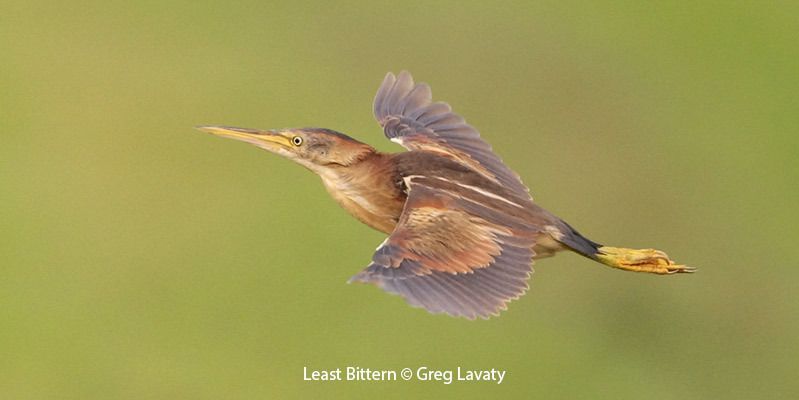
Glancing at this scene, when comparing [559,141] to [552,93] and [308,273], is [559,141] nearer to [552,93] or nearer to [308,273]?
[552,93]

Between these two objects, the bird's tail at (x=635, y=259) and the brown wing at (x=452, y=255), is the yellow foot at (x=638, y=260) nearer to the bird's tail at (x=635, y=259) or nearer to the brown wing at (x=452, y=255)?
the bird's tail at (x=635, y=259)

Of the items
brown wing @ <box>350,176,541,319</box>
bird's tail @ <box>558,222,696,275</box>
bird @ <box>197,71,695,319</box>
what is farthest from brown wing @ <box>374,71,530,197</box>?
brown wing @ <box>350,176,541,319</box>

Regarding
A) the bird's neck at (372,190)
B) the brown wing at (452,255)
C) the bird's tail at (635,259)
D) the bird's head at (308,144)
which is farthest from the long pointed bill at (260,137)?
the bird's tail at (635,259)

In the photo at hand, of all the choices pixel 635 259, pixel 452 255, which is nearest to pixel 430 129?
pixel 635 259

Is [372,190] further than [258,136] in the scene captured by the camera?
No

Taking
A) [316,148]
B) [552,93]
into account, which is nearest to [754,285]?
[552,93]

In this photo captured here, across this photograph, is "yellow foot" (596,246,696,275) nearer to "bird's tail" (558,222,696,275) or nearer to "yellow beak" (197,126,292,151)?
"bird's tail" (558,222,696,275)

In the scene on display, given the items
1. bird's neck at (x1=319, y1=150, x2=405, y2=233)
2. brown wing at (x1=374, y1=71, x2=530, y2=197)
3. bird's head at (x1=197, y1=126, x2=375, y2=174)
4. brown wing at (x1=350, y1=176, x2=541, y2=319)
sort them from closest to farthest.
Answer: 1. brown wing at (x1=350, y1=176, x2=541, y2=319)
2. bird's neck at (x1=319, y1=150, x2=405, y2=233)
3. bird's head at (x1=197, y1=126, x2=375, y2=174)
4. brown wing at (x1=374, y1=71, x2=530, y2=197)

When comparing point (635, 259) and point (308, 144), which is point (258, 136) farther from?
point (635, 259)
